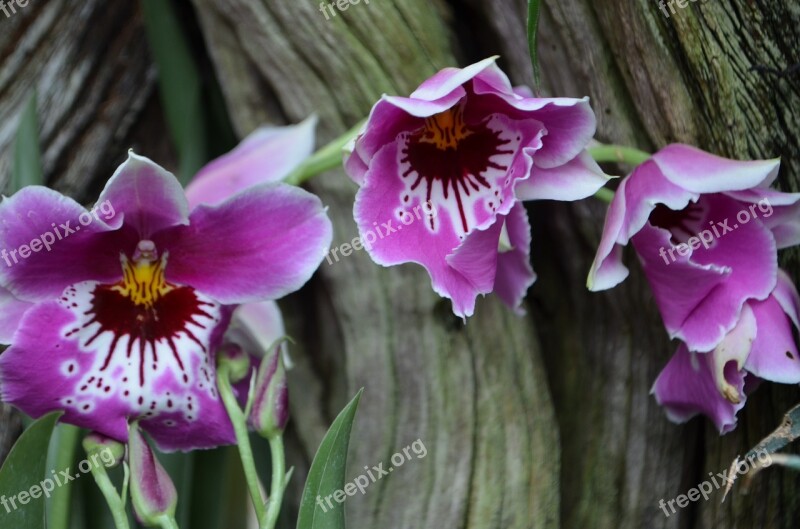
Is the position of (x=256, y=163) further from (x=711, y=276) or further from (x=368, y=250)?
(x=711, y=276)

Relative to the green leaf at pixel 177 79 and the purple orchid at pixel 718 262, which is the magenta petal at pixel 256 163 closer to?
the green leaf at pixel 177 79

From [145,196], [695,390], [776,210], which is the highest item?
[145,196]

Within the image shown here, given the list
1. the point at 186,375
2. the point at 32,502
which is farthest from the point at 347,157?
the point at 32,502

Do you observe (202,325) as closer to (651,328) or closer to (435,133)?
(435,133)

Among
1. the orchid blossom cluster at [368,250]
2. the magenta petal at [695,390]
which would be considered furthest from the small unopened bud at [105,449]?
the magenta petal at [695,390]

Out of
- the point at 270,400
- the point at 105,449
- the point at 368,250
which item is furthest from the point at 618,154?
the point at 105,449
